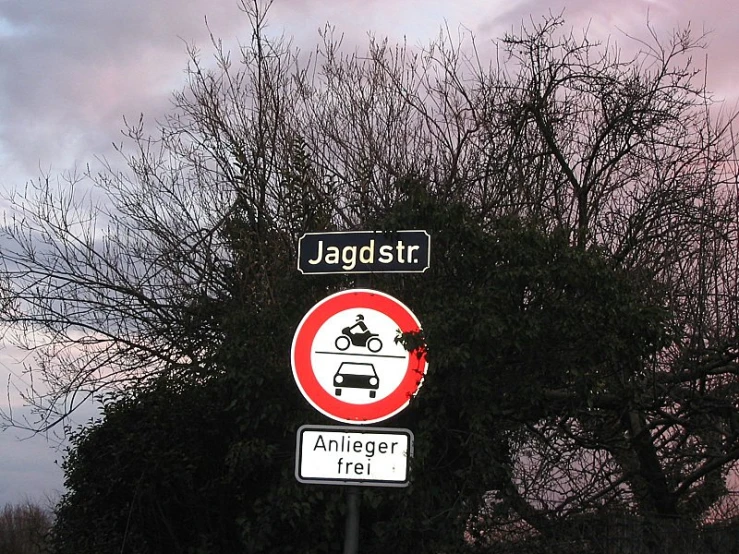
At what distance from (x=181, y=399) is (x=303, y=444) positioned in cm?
328

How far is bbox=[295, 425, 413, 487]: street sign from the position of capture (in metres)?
4.06

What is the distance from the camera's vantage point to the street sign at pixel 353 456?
4.06 meters

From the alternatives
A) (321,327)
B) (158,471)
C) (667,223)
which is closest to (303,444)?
(321,327)

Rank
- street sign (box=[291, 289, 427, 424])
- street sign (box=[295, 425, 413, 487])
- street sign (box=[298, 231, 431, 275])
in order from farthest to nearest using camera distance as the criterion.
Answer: street sign (box=[298, 231, 431, 275])
street sign (box=[291, 289, 427, 424])
street sign (box=[295, 425, 413, 487])

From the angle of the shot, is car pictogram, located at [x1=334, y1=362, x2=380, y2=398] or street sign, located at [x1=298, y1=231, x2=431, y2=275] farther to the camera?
street sign, located at [x1=298, y1=231, x2=431, y2=275]

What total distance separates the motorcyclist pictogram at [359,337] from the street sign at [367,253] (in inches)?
12.2

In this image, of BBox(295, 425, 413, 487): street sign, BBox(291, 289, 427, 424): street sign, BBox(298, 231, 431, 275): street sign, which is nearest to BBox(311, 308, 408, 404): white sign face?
BBox(291, 289, 427, 424): street sign

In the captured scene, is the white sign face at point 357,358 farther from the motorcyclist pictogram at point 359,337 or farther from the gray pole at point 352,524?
the gray pole at point 352,524

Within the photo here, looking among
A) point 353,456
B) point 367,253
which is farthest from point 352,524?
point 367,253

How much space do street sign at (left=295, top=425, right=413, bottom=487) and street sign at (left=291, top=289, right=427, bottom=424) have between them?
9 centimetres

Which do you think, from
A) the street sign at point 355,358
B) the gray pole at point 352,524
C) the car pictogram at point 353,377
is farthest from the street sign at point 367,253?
the gray pole at point 352,524

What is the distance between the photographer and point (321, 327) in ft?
14.0

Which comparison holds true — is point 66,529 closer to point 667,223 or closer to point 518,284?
Answer: point 518,284

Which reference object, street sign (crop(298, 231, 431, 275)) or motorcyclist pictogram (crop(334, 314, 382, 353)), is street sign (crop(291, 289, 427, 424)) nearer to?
motorcyclist pictogram (crop(334, 314, 382, 353))
